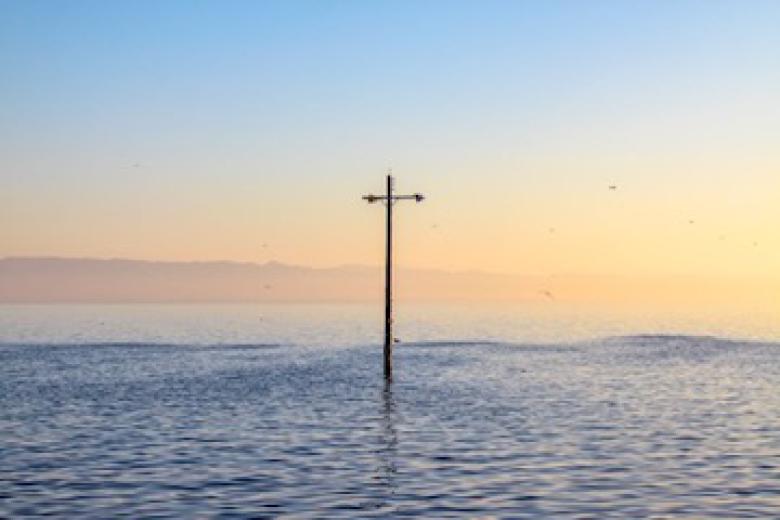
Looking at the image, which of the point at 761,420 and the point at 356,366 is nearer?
the point at 761,420

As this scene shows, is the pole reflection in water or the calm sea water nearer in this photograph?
the calm sea water

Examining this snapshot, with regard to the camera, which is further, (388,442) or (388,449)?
(388,442)

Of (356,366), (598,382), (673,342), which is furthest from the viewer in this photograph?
(673,342)

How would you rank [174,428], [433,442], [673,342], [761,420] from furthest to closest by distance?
[673,342] → [761,420] → [174,428] → [433,442]

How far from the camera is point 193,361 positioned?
8281cm

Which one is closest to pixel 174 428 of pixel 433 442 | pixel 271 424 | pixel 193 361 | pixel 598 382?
pixel 271 424

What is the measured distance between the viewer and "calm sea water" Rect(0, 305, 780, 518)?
77.3ft

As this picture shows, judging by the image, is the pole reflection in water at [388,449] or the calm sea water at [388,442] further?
the pole reflection in water at [388,449]

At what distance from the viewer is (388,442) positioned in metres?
33.5

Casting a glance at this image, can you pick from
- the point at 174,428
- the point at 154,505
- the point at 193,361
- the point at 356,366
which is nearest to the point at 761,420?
the point at 174,428

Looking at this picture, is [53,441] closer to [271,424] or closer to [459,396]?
[271,424]

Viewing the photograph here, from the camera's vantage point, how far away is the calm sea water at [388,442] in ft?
77.3

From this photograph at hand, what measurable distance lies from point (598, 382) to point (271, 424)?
28.2 metres

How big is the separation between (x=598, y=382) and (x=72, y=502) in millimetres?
42418
